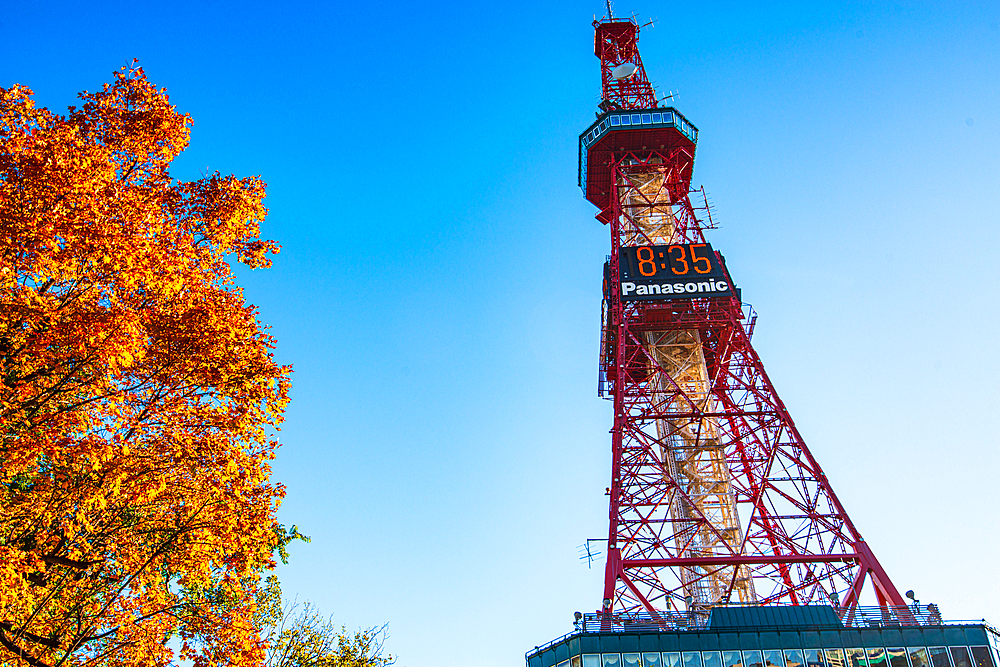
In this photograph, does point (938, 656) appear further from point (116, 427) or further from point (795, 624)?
point (116, 427)

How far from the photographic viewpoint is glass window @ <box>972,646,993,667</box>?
2197cm

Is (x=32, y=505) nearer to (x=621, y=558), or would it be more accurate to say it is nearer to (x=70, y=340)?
(x=70, y=340)

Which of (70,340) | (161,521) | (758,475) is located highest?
(758,475)

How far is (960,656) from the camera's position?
22.0 meters

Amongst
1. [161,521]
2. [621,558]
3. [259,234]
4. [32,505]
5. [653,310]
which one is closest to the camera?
[32,505]

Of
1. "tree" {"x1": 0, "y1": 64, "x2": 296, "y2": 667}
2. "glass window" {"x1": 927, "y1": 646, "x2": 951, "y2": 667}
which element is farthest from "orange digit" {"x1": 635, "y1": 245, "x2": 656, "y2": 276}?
"tree" {"x1": 0, "y1": 64, "x2": 296, "y2": 667}

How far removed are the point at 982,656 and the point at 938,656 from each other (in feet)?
4.45

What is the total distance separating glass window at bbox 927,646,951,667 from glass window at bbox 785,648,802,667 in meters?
4.10

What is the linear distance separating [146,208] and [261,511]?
4.28 meters

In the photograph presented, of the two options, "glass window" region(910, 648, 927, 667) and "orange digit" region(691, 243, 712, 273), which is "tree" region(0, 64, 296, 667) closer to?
"glass window" region(910, 648, 927, 667)

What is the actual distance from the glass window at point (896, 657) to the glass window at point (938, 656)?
772 mm

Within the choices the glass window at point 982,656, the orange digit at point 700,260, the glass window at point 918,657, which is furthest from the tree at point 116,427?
the orange digit at point 700,260

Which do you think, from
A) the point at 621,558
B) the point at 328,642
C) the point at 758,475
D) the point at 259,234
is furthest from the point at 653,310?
the point at 259,234

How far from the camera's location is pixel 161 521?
27.2 ft
